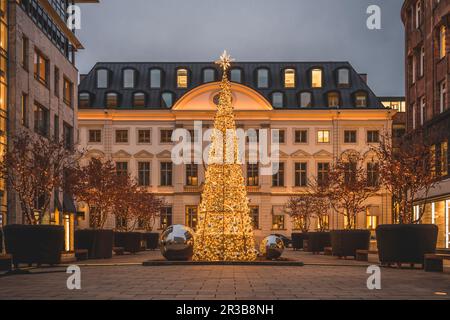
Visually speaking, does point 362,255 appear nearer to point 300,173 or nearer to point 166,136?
point 300,173

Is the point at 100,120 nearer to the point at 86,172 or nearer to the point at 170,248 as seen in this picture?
the point at 86,172

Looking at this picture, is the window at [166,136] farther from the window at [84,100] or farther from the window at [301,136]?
the window at [301,136]

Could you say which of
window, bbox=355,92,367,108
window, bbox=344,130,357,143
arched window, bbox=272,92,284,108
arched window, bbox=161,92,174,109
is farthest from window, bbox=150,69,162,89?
window, bbox=355,92,367,108

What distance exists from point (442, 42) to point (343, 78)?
36.7 metres

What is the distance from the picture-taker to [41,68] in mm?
39531

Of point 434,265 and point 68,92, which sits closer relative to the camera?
point 434,265

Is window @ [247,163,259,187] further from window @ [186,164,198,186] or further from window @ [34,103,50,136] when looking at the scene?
window @ [34,103,50,136]

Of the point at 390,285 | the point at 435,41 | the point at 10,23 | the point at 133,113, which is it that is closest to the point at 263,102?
the point at 133,113

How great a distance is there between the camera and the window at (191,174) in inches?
2923

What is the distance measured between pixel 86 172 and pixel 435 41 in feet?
68.1

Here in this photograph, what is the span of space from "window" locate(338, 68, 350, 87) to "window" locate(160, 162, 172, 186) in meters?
19.8

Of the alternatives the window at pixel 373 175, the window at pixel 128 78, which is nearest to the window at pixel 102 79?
the window at pixel 128 78

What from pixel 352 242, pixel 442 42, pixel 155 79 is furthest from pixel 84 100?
pixel 352 242

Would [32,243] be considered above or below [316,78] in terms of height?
below
